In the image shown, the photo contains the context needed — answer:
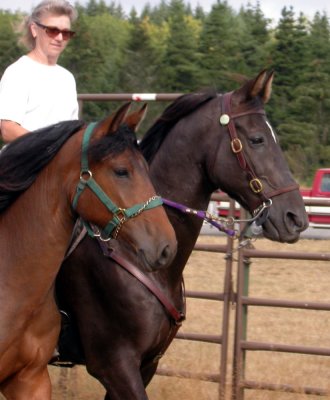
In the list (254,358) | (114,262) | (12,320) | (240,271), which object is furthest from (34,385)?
(254,358)

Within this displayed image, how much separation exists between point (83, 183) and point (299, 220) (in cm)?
120

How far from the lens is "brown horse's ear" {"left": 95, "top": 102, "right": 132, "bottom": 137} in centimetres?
347

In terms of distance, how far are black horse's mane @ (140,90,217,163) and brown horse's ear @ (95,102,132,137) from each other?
92cm

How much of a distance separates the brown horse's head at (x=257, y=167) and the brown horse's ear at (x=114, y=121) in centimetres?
88

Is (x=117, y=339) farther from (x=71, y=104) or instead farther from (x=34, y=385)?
(x=71, y=104)

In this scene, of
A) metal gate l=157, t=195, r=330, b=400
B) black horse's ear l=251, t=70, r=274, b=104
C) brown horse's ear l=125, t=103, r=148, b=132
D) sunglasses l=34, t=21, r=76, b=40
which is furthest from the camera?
metal gate l=157, t=195, r=330, b=400

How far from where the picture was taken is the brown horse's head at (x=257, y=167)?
415 centimetres

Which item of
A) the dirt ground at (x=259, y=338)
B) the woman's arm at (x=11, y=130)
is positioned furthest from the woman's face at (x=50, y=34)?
the dirt ground at (x=259, y=338)

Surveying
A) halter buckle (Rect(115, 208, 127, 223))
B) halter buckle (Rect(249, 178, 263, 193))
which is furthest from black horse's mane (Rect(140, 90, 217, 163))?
halter buckle (Rect(115, 208, 127, 223))

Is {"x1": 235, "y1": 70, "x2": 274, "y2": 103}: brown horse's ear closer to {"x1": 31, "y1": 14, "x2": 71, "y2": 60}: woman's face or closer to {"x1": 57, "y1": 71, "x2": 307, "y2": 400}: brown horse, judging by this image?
{"x1": 57, "y1": 71, "x2": 307, "y2": 400}: brown horse

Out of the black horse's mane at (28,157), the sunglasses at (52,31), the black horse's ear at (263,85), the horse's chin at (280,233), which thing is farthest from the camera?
the sunglasses at (52,31)

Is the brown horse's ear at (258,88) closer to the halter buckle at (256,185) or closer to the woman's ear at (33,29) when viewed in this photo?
the halter buckle at (256,185)

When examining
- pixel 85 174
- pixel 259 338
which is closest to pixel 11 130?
pixel 85 174

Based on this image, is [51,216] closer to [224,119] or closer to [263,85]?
[224,119]
